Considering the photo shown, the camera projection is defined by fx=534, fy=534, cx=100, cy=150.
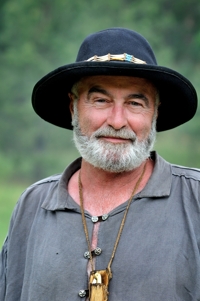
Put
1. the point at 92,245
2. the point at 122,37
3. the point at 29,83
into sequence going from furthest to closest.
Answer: the point at 29,83, the point at 122,37, the point at 92,245

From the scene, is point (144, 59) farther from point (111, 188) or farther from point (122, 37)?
point (111, 188)

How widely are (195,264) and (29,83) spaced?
7144 millimetres

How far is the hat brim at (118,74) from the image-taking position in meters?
2.30

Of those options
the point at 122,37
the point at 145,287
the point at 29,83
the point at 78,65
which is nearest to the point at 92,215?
the point at 145,287

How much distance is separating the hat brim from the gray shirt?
1.02ft

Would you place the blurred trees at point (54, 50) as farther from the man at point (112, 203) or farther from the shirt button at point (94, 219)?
the shirt button at point (94, 219)

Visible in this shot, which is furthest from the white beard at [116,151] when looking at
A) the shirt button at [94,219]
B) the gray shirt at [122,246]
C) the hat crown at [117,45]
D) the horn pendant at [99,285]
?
the horn pendant at [99,285]

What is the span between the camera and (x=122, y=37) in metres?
2.48

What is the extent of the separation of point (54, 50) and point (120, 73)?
6918 millimetres

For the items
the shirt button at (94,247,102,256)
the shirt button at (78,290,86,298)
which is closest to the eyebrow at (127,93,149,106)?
the shirt button at (94,247,102,256)

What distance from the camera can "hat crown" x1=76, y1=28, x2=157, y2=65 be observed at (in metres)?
2.44

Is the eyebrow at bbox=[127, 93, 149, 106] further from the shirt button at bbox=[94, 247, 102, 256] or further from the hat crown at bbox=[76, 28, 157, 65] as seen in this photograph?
the shirt button at bbox=[94, 247, 102, 256]

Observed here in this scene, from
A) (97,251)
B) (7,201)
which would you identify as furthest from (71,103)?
(7,201)

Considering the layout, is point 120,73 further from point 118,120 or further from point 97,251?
point 97,251
